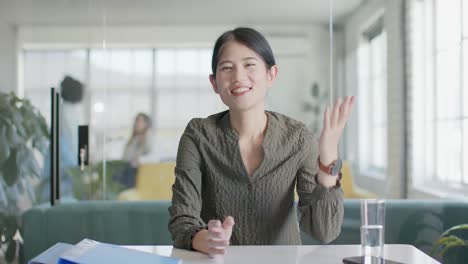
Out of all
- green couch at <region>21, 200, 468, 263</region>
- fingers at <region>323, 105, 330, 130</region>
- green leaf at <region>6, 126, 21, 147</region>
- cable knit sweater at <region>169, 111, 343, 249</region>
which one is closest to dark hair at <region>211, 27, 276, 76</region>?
cable knit sweater at <region>169, 111, 343, 249</region>

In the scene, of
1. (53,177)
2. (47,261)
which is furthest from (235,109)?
(53,177)

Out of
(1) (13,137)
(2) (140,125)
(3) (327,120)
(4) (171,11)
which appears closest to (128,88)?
(2) (140,125)

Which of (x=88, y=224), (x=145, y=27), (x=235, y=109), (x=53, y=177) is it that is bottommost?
(x=88, y=224)

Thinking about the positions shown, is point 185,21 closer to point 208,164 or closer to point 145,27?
point 145,27

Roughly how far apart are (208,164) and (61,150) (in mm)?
2087

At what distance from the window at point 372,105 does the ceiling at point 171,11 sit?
0.83ft

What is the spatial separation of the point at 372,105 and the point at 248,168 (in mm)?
2108

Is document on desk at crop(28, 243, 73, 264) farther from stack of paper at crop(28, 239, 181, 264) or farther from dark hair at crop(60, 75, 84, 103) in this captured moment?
dark hair at crop(60, 75, 84, 103)

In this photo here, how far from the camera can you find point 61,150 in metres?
3.41

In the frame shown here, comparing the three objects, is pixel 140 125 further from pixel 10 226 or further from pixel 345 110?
pixel 345 110

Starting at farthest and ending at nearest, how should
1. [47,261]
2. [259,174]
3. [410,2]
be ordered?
[410,2]
[259,174]
[47,261]

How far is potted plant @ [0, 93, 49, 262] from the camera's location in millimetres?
3412

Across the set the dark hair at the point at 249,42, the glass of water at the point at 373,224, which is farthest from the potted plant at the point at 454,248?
the glass of water at the point at 373,224

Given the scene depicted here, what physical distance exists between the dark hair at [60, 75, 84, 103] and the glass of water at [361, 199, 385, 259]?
8.47 feet
